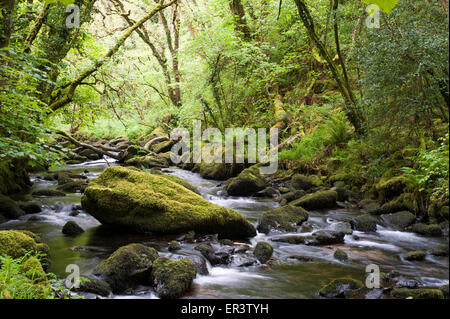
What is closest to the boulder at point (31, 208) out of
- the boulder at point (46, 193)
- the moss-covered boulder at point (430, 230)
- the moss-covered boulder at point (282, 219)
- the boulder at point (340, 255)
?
the boulder at point (46, 193)

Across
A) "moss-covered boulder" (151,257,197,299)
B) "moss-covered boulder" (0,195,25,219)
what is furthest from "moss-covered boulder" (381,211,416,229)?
"moss-covered boulder" (0,195,25,219)

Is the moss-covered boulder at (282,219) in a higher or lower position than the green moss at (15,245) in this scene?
lower

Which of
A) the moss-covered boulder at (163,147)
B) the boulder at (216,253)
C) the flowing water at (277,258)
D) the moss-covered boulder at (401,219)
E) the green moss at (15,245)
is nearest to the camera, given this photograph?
the green moss at (15,245)

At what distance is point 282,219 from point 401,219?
2275 millimetres

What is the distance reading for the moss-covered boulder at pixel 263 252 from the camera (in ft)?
15.7

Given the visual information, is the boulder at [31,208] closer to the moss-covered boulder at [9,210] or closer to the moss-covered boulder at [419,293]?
the moss-covered boulder at [9,210]

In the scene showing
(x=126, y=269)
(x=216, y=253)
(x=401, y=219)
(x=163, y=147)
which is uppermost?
(x=163, y=147)

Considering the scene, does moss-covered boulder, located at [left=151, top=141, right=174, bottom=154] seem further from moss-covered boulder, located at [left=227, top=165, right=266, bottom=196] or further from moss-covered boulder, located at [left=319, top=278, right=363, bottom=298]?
moss-covered boulder, located at [left=319, top=278, right=363, bottom=298]

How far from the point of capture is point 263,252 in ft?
15.8

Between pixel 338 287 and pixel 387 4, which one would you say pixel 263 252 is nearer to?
pixel 338 287

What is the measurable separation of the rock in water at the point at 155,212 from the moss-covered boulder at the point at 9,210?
6.11 feet

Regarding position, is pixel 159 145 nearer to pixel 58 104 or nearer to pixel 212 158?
pixel 212 158

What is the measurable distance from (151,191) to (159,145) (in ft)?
37.2

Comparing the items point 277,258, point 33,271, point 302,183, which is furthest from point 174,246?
point 302,183
